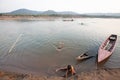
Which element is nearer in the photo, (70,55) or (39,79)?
(39,79)

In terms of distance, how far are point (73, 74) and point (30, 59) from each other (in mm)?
6652

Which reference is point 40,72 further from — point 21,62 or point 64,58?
point 64,58

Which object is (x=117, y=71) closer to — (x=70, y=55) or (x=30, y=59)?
(x=70, y=55)

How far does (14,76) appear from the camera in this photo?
470 inches

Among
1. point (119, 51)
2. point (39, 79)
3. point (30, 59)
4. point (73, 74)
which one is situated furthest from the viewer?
point (119, 51)

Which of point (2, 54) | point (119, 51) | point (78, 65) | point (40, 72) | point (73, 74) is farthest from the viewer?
point (119, 51)

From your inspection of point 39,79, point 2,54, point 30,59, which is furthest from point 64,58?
point 2,54

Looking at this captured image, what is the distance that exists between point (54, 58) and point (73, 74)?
17.2 ft

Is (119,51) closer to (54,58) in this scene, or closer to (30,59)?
(54,58)

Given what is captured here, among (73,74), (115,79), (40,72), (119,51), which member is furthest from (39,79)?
(119,51)

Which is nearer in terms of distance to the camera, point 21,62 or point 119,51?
point 21,62

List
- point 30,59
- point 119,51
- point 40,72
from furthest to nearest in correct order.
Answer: point 119,51, point 30,59, point 40,72

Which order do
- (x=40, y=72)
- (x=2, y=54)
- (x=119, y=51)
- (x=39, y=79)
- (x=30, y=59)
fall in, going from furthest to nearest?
(x=119, y=51)
(x=2, y=54)
(x=30, y=59)
(x=40, y=72)
(x=39, y=79)

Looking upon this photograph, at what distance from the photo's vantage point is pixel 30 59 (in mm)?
17219
